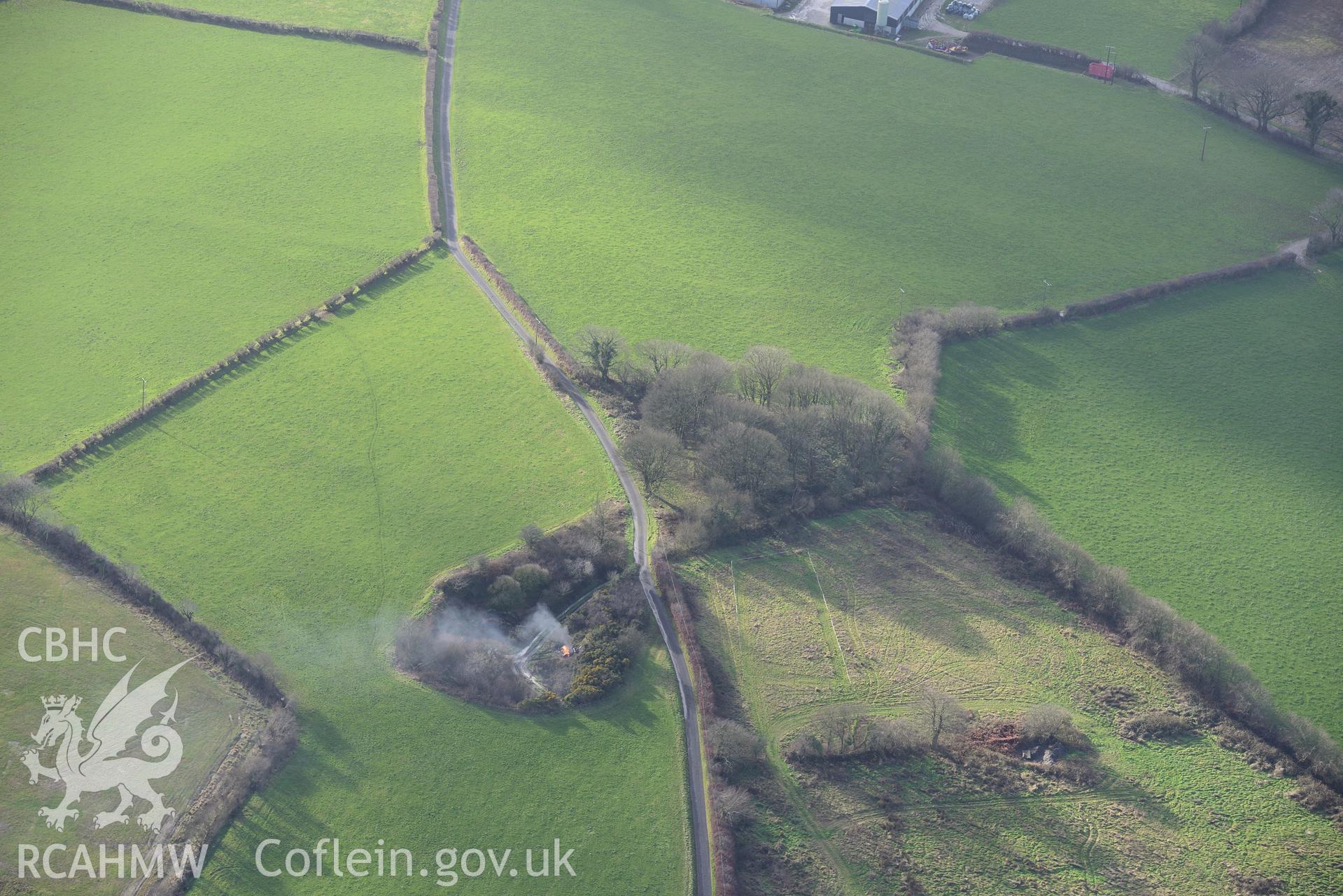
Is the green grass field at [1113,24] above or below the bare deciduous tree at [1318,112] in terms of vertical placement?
above

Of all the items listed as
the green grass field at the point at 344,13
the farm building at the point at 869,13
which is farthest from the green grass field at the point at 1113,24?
the green grass field at the point at 344,13

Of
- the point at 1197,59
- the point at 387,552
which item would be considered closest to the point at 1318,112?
the point at 1197,59

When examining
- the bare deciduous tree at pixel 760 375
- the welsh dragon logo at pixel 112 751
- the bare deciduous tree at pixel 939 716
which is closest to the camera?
the welsh dragon logo at pixel 112 751

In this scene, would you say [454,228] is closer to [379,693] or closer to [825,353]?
[825,353]

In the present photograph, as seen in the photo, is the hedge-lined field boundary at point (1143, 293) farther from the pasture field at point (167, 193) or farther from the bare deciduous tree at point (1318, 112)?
the pasture field at point (167, 193)

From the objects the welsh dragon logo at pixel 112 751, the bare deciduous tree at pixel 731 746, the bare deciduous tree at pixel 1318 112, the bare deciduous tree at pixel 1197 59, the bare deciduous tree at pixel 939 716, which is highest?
the bare deciduous tree at pixel 1197 59

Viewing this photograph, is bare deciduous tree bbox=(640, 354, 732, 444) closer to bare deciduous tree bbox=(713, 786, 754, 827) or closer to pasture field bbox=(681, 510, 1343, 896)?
pasture field bbox=(681, 510, 1343, 896)
